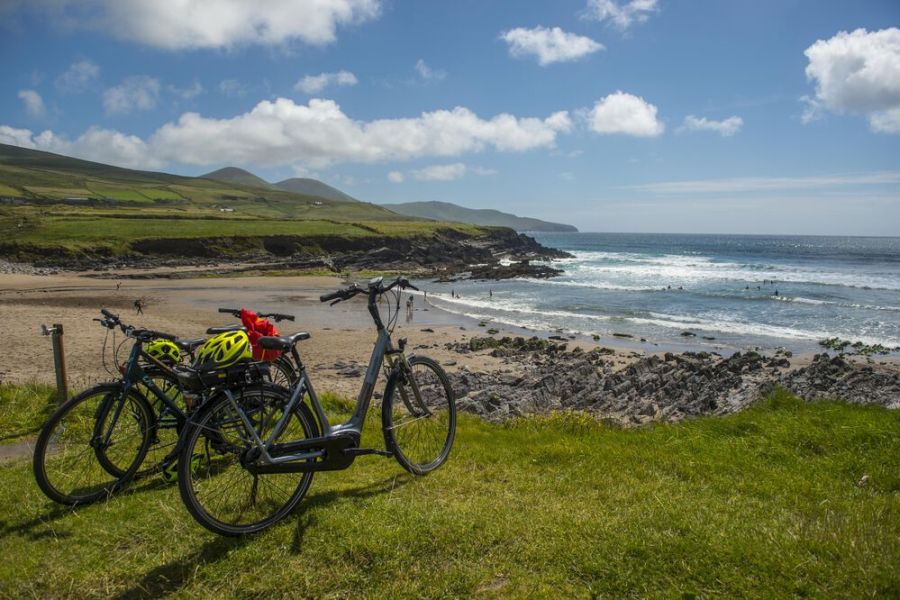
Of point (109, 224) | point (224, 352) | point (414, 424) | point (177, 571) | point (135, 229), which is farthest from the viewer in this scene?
point (109, 224)

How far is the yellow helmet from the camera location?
4.58 m

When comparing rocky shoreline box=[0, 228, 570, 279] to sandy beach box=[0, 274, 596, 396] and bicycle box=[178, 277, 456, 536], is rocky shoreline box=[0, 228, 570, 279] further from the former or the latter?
bicycle box=[178, 277, 456, 536]

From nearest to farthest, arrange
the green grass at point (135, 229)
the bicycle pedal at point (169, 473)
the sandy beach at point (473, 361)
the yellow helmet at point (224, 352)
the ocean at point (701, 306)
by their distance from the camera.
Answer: the yellow helmet at point (224, 352) < the bicycle pedal at point (169, 473) < the sandy beach at point (473, 361) < the ocean at point (701, 306) < the green grass at point (135, 229)

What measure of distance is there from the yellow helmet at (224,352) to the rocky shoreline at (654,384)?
6.43 m

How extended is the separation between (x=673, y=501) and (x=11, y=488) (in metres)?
6.25

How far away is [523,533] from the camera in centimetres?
439

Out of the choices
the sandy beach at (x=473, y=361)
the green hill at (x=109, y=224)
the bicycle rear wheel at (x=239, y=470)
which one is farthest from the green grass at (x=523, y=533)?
the green hill at (x=109, y=224)

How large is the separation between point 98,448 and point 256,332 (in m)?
1.80

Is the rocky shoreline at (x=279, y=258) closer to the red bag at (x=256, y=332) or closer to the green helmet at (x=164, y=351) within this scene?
the green helmet at (x=164, y=351)

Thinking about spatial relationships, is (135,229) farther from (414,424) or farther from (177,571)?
(177,571)

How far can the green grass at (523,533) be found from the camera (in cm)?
376

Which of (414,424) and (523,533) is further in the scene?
(414,424)

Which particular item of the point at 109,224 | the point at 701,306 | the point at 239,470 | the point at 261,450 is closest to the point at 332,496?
the point at 239,470

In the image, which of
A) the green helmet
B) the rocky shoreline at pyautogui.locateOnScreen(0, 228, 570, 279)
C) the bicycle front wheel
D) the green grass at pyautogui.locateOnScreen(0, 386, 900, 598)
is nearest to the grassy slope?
the rocky shoreline at pyautogui.locateOnScreen(0, 228, 570, 279)
